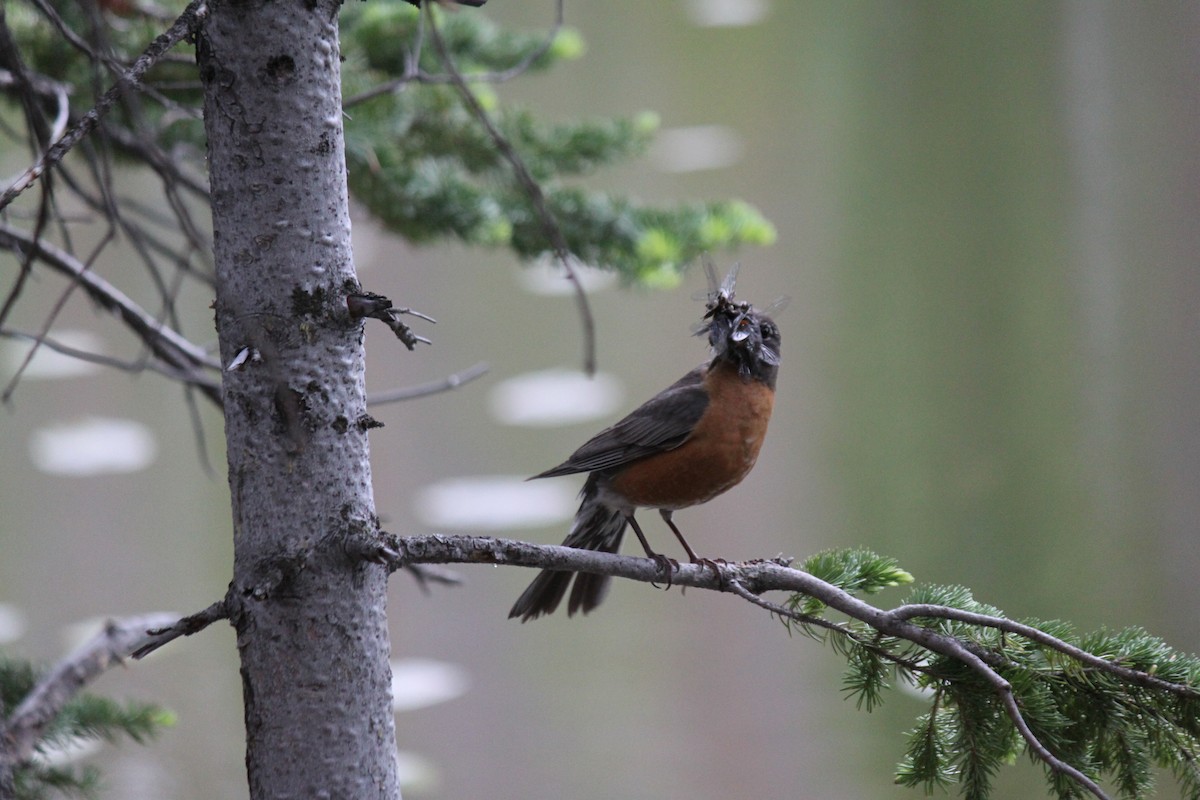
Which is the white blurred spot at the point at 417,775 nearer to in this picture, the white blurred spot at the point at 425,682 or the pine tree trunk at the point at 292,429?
the white blurred spot at the point at 425,682

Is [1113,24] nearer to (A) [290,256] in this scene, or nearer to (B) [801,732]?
(B) [801,732]

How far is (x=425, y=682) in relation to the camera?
4.12m

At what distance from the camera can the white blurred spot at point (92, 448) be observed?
4414mm

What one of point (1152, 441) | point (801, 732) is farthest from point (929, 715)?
point (1152, 441)

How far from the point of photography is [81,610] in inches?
170

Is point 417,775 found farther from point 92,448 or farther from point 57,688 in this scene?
point 57,688

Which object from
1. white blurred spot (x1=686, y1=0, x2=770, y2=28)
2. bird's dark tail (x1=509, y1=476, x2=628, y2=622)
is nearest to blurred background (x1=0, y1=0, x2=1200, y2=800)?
white blurred spot (x1=686, y1=0, x2=770, y2=28)

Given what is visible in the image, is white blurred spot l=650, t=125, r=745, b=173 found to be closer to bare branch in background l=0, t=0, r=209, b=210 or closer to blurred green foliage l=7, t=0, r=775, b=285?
blurred green foliage l=7, t=0, r=775, b=285

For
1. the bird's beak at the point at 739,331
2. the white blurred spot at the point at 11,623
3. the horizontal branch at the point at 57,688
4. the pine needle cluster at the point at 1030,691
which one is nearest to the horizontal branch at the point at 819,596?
the pine needle cluster at the point at 1030,691

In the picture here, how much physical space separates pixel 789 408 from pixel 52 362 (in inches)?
122

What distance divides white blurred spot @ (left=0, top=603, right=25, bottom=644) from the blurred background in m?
0.01

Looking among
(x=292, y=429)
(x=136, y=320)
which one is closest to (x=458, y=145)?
(x=136, y=320)

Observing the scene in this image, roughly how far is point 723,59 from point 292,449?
4.08 metres

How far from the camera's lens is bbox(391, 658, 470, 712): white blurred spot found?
13.3ft
